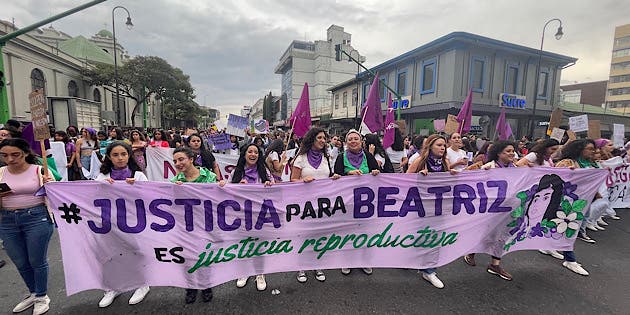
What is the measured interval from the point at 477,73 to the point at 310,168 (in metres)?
19.8

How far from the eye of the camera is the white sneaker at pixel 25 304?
2680 millimetres

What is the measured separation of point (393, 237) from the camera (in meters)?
→ 3.21

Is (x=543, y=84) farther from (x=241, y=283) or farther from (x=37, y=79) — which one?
(x=37, y=79)

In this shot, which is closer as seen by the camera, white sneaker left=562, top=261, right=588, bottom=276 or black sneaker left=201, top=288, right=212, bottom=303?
black sneaker left=201, top=288, right=212, bottom=303

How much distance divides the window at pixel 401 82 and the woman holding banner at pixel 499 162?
65.1 feet

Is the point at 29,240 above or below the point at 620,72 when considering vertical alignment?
below

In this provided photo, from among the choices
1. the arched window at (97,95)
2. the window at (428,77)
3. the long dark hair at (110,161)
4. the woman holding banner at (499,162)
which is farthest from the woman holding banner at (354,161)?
the arched window at (97,95)

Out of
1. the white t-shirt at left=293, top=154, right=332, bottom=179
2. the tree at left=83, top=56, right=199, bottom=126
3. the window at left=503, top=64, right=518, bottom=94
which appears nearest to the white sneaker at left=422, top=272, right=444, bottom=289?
the white t-shirt at left=293, top=154, right=332, bottom=179

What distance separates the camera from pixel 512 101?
2016 centimetres

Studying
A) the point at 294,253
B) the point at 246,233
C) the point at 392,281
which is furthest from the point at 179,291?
the point at 392,281

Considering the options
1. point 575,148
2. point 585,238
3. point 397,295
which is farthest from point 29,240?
point 585,238

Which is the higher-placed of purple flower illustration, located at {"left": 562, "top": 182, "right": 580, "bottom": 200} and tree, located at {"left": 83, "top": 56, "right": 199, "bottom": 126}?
tree, located at {"left": 83, "top": 56, "right": 199, "bottom": 126}

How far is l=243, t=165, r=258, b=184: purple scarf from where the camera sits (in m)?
3.45

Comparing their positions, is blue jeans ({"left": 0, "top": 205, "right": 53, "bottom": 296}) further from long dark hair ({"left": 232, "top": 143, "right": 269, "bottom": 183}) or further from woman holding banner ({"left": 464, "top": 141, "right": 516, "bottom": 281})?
woman holding banner ({"left": 464, "top": 141, "right": 516, "bottom": 281})
